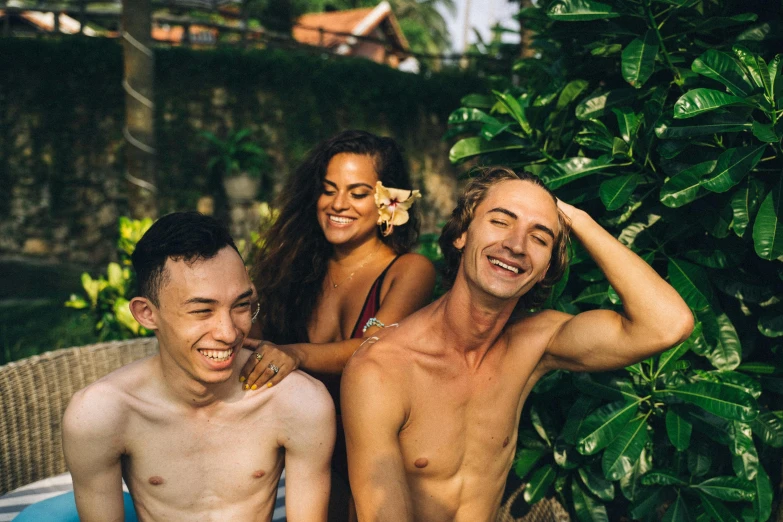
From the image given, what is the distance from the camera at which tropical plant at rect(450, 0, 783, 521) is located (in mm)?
2354

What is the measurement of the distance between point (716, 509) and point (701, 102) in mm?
1461

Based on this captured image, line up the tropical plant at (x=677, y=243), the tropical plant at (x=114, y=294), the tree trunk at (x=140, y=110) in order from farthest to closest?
1. the tree trunk at (x=140, y=110)
2. the tropical plant at (x=114, y=294)
3. the tropical plant at (x=677, y=243)

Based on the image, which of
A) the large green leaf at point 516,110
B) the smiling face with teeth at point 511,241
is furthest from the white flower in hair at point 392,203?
the smiling face with teeth at point 511,241

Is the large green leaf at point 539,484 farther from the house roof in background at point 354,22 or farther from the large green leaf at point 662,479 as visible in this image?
the house roof in background at point 354,22

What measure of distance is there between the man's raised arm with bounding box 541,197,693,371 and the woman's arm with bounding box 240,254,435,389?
70cm

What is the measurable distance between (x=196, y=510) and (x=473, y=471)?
95cm

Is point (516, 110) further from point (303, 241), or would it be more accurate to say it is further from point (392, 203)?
point (303, 241)

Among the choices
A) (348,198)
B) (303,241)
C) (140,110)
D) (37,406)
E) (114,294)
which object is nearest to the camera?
(348,198)

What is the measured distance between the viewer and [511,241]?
2.27m

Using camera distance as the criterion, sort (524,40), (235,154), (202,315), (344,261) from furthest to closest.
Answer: (235,154) < (524,40) < (344,261) < (202,315)

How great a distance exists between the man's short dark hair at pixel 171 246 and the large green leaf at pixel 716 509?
1956 mm

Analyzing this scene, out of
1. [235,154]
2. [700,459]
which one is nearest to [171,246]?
[700,459]

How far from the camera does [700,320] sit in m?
2.58

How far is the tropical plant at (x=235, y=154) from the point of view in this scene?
1295 centimetres
